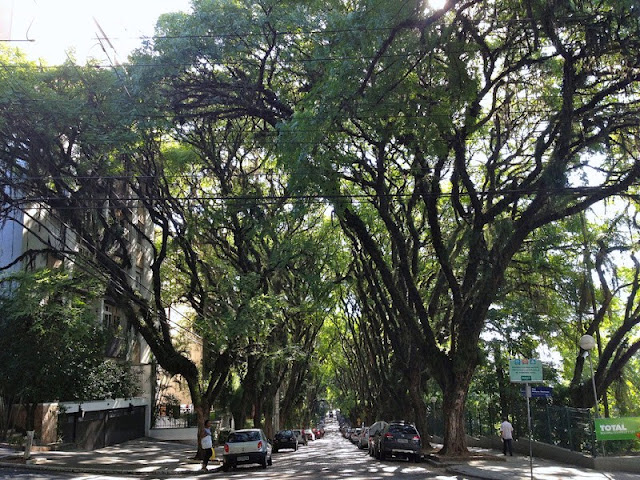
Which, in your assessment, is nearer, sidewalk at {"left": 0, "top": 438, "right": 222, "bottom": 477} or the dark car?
sidewalk at {"left": 0, "top": 438, "right": 222, "bottom": 477}

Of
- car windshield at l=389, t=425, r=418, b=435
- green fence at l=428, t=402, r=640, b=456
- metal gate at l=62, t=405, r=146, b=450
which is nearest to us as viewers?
green fence at l=428, t=402, r=640, b=456

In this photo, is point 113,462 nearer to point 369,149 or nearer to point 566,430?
point 369,149

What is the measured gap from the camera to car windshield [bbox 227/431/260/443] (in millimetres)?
22062

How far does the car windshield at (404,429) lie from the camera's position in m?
23.9

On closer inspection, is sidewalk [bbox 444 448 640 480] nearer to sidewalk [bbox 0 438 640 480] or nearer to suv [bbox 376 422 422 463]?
sidewalk [bbox 0 438 640 480]

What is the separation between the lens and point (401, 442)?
23656mm

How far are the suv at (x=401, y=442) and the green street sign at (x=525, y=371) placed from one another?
32.3 feet

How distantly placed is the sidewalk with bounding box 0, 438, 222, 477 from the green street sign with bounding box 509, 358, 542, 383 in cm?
1155

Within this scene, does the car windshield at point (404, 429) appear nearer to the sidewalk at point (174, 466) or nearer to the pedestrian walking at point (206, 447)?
the sidewalk at point (174, 466)

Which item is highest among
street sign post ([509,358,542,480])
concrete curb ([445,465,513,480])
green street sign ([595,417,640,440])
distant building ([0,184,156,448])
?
distant building ([0,184,156,448])

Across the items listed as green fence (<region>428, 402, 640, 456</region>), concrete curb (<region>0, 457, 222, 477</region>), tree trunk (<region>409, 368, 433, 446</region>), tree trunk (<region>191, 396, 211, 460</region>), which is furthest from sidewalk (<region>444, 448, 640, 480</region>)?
tree trunk (<region>191, 396, 211, 460</region>)

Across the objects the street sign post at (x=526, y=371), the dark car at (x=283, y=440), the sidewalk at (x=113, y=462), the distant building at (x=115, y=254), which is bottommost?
the dark car at (x=283, y=440)

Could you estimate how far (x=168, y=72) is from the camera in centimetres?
1534

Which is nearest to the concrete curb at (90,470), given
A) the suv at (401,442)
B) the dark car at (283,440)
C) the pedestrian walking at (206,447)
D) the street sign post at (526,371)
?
the pedestrian walking at (206,447)
